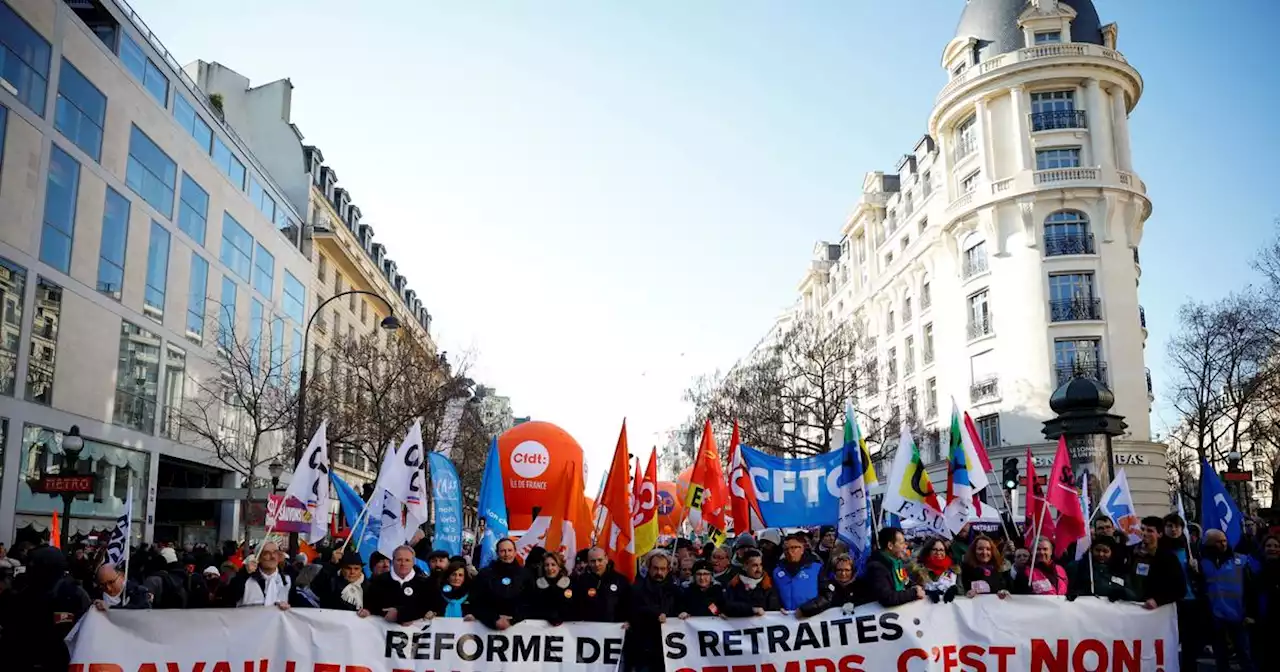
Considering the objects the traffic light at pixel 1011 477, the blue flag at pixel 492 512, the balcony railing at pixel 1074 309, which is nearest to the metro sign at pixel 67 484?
the blue flag at pixel 492 512

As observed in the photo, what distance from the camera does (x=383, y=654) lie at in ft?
27.8

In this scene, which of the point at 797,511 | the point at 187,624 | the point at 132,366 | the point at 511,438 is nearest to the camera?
the point at 187,624

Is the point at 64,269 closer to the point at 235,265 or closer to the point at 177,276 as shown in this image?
the point at 177,276

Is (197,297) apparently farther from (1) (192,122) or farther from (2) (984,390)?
(2) (984,390)

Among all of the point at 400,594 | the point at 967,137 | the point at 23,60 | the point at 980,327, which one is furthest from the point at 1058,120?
the point at 400,594

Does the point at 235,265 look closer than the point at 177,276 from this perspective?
No

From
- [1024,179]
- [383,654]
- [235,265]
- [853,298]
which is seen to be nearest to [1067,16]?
[1024,179]

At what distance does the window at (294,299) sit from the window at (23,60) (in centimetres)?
1894

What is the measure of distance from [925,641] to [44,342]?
75.1 feet

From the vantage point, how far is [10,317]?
74.4 feet

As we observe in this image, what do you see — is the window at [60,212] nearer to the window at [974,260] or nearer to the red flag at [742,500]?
the red flag at [742,500]

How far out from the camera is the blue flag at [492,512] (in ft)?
44.2

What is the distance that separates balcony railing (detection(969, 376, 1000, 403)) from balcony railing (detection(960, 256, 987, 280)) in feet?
15.2

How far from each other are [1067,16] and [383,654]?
40935 millimetres
